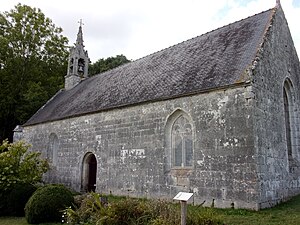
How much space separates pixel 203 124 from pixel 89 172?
802 cm

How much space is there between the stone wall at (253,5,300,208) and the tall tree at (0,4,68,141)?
68.9 ft

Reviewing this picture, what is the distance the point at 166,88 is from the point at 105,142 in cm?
442

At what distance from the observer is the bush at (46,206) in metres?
8.27

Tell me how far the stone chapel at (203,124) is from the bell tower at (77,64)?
287 inches

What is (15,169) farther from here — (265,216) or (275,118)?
(275,118)

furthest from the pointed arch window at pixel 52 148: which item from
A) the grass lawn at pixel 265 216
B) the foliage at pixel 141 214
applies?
the grass lawn at pixel 265 216

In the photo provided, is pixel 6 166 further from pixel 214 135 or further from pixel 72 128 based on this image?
pixel 214 135

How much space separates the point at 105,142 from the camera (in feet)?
46.3

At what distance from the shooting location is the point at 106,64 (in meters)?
37.3

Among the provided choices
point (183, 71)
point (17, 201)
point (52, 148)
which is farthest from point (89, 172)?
point (183, 71)

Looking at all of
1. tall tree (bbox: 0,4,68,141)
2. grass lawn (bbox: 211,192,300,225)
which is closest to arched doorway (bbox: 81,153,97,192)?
grass lawn (bbox: 211,192,300,225)

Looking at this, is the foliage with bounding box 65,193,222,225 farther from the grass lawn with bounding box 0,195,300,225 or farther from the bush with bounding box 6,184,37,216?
the bush with bounding box 6,184,37,216

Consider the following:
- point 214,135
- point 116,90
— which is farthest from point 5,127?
point 214,135

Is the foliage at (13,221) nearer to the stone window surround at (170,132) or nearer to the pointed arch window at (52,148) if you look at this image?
the stone window surround at (170,132)
